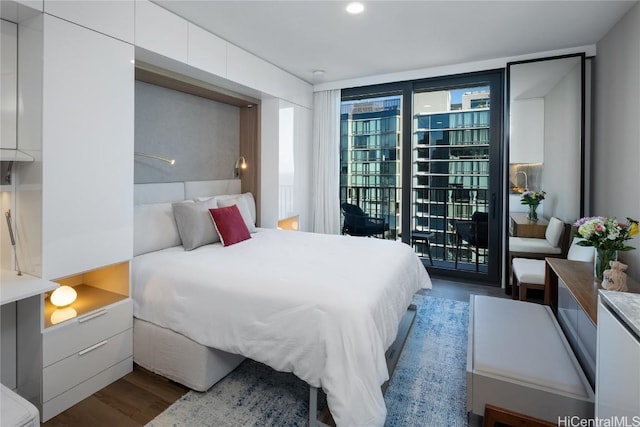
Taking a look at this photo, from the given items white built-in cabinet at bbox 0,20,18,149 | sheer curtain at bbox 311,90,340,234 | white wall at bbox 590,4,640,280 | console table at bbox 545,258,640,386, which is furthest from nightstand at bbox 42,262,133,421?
white wall at bbox 590,4,640,280

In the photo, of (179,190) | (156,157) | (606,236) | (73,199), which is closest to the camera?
(73,199)

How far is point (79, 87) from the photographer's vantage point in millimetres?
2008

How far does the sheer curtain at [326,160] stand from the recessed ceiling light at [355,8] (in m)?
1.95

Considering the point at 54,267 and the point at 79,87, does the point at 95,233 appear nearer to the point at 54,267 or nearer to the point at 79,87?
the point at 54,267

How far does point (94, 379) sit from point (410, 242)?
3566 mm

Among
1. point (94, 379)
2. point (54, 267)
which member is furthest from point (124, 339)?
point (54, 267)

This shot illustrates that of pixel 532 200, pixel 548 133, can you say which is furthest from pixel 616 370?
pixel 548 133

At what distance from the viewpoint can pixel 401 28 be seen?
2.98 m

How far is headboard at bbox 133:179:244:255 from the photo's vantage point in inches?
105

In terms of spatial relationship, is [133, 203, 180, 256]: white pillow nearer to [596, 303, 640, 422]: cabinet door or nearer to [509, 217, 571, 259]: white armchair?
[596, 303, 640, 422]: cabinet door

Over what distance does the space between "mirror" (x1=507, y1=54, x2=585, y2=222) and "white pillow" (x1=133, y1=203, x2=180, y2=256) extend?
3.54 metres

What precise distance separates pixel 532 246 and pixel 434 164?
1522 mm

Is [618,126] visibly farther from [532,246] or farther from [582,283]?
[582,283]

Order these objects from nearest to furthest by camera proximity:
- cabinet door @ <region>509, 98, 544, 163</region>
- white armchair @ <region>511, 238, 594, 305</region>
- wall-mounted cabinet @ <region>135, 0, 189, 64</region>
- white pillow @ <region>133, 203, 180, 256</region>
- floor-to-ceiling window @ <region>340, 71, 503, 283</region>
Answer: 1. wall-mounted cabinet @ <region>135, 0, 189, 64</region>
2. white pillow @ <region>133, 203, 180, 256</region>
3. white armchair @ <region>511, 238, 594, 305</region>
4. cabinet door @ <region>509, 98, 544, 163</region>
5. floor-to-ceiling window @ <region>340, 71, 503, 283</region>
